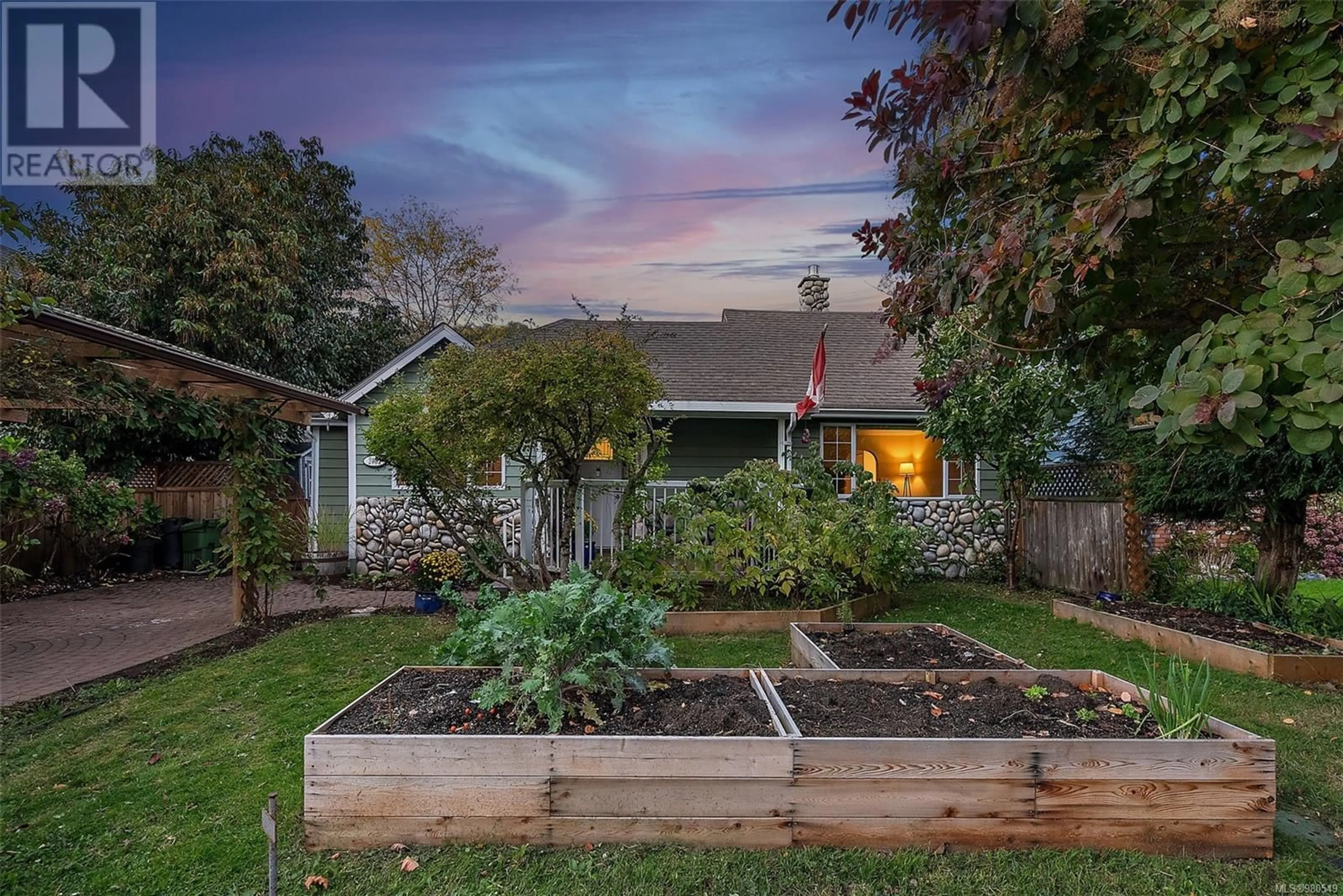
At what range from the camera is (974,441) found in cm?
848

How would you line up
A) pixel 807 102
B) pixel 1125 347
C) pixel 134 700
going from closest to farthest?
pixel 1125 347, pixel 134 700, pixel 807 102

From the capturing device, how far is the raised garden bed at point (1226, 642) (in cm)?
460

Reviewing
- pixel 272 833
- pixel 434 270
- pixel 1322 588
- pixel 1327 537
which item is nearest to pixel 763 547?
pixel 272 833

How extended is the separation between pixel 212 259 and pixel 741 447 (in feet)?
36.4

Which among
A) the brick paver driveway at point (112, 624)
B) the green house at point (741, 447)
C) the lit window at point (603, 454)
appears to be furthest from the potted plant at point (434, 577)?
the lit window at point (603, 454)

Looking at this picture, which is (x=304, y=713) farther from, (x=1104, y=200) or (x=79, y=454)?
(x=79, y=454)

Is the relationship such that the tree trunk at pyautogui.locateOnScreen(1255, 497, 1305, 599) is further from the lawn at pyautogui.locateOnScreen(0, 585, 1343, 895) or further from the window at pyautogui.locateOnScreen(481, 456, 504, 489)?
the window at pyautogui.locateOnScreen(481, 456, 504, 489)

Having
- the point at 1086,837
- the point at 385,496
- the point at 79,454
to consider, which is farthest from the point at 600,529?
the point at 79,454

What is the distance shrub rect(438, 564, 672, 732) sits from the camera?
298 cm

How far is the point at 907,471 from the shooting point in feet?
37.8

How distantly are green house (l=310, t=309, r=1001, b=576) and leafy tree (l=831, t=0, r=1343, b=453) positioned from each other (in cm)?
660

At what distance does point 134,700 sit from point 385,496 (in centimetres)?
573

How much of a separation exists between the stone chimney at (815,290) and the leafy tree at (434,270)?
9.04 metres

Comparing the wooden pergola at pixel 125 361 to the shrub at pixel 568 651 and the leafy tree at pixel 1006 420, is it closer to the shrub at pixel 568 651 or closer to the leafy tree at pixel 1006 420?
the shrub at pixel 568 651
